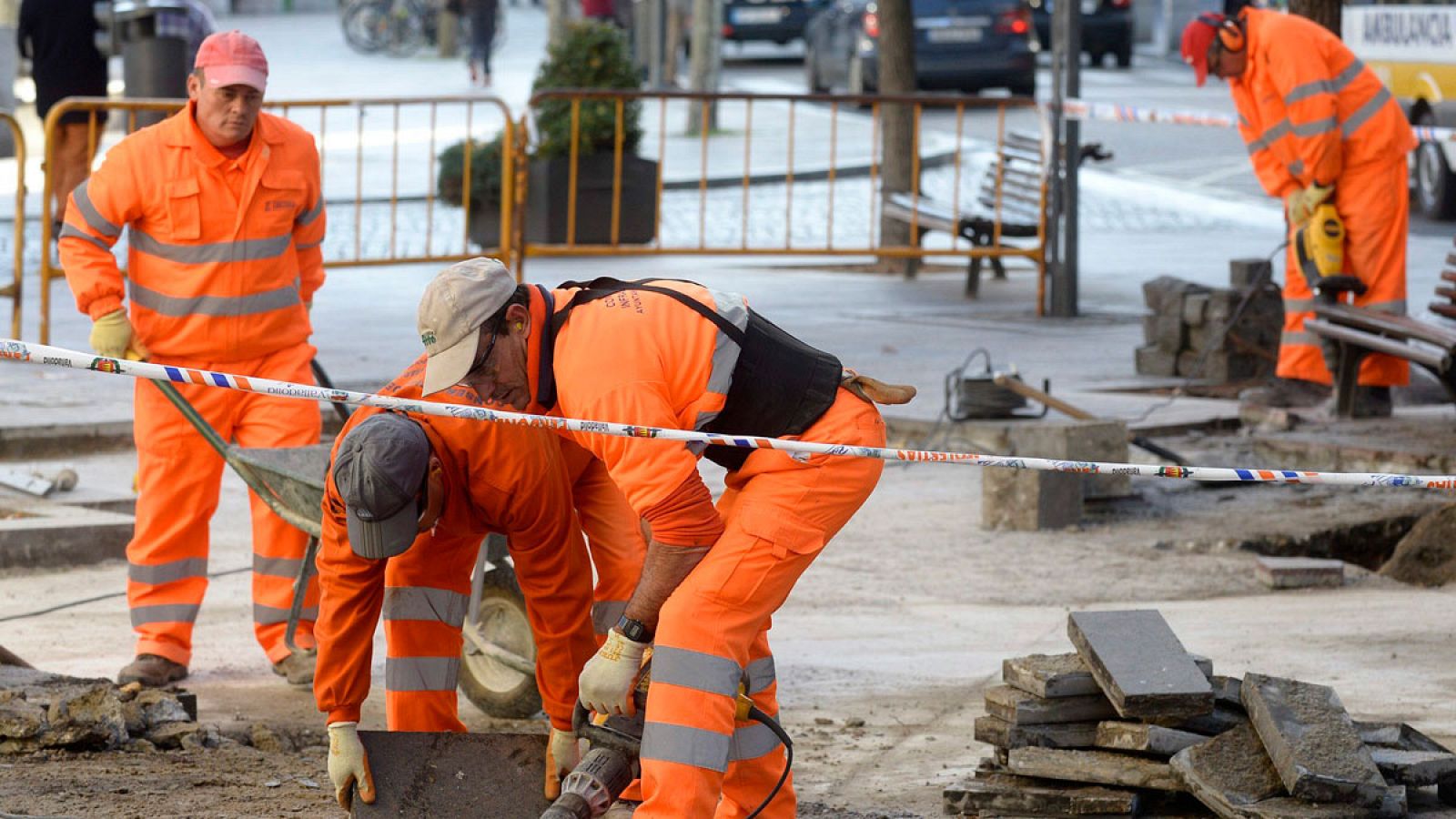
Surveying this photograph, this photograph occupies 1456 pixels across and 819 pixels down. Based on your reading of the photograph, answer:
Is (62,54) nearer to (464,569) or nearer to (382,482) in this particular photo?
(464,569)

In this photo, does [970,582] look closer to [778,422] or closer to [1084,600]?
[1084,600]

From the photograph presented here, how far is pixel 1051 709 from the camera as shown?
477 centimetres

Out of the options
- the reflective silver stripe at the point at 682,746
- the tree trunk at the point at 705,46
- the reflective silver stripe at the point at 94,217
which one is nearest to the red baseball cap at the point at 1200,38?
the reflective silver stripe at the point at 94,217

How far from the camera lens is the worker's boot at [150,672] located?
5.91 metres

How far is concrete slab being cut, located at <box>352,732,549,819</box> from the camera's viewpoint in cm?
451

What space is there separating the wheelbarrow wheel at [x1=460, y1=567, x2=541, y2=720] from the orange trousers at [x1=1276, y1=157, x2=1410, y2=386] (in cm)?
523

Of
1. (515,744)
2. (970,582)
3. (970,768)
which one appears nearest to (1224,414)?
(970,582)

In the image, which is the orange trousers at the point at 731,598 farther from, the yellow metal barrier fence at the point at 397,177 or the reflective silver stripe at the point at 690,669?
the yellow metal barrier fence at the point at 397,177

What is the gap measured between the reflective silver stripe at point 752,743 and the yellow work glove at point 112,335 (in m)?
2.45

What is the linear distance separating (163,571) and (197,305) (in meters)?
0.82

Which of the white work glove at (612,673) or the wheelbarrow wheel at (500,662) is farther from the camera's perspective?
the wheelbarrow wheel at (500,662)

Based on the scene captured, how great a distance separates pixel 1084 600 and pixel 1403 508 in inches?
75.6

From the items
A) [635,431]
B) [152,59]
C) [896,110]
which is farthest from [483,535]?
[896,110]

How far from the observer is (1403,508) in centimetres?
805
